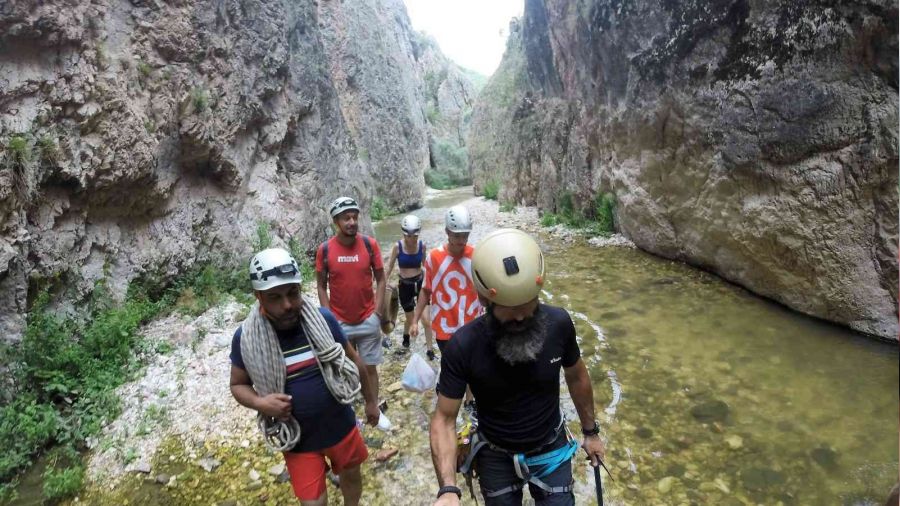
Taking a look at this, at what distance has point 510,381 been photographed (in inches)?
89.7

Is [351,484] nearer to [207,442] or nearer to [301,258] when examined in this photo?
[207,442]

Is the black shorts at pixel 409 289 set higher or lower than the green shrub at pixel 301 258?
higher

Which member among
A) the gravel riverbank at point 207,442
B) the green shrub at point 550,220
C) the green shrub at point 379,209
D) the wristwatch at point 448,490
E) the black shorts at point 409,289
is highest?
the wristwatch at point 448,490

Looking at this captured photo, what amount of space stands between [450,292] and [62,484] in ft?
11.7

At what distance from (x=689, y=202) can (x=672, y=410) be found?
533cm

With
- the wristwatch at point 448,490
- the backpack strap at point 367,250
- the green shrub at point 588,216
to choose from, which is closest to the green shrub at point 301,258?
the backpack strap at point 367,250

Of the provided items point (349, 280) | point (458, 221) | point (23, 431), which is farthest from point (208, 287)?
point (458, 221)

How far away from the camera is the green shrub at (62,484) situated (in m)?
4.08

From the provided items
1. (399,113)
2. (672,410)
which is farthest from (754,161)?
(399,113)

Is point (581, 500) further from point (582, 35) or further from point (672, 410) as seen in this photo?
point (582, 35)

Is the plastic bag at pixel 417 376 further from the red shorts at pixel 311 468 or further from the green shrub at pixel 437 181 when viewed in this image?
the green shrub at pixel 437 181

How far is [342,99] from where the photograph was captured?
25.3 meters

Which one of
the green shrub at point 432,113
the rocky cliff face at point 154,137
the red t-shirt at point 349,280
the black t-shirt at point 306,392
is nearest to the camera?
the black t-shirt at point 306,392

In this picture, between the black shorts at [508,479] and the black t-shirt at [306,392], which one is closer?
the black shorts at [508,479]
